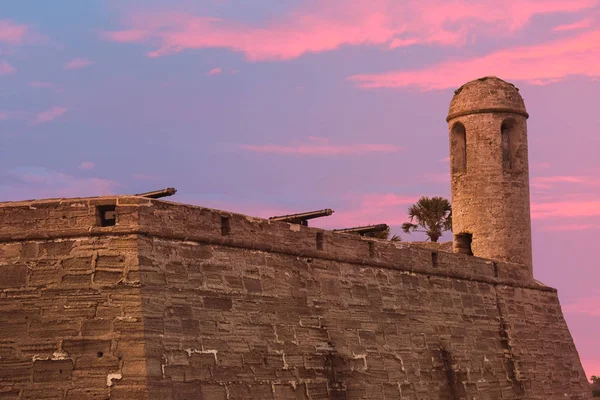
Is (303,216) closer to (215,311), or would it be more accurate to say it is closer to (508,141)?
(215,311)

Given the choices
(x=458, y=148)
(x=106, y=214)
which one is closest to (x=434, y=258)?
(x=458, y=148)

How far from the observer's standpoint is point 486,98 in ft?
77.9

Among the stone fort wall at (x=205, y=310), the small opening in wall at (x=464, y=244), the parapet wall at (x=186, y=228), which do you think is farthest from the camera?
the small opening in wall at (x=464, y=244)

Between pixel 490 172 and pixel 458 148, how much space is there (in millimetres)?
1130

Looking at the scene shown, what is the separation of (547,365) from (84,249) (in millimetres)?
12621

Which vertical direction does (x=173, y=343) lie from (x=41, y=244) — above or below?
below

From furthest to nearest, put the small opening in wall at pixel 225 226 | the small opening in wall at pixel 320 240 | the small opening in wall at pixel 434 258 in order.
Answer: the small opening in wall at pixel 434 258, the small opening in wall at pixel 320 240, the small opening in wall at pixel 225 226

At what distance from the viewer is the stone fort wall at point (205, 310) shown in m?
13.4

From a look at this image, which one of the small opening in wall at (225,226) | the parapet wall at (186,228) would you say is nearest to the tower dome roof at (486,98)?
the parapet wall at (186,228)

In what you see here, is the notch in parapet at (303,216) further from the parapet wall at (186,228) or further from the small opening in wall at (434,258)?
the small opening in wall at (434,258)

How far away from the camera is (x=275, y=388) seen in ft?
49.6

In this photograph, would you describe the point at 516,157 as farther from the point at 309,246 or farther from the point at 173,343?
the point at 173,343

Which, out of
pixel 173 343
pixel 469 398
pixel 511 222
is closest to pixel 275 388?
pixel 173 343

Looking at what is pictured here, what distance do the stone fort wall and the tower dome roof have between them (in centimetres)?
507
